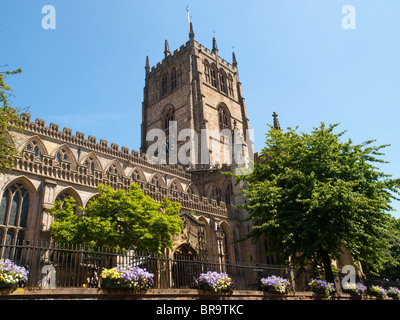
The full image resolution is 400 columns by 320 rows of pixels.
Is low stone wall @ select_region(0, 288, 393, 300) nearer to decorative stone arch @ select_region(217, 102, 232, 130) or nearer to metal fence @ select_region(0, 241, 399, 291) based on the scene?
metal fence @ select_region(0, 241, 399, 291)

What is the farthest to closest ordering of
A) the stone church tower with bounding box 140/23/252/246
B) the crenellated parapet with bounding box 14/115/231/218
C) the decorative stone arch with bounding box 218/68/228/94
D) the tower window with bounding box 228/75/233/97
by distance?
1. the tower window with bounding box 228/75/233/97
2. the decorative stone arch with bounding box 218/68/228/94
3. the stone church tower with bounding box 140/23/252/246
4. the crenellated parapet with bounding box 14/115/231/218

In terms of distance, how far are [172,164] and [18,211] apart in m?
18.6

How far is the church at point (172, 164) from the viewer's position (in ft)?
65.0

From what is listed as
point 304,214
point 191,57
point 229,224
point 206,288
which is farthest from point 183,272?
point 191,57

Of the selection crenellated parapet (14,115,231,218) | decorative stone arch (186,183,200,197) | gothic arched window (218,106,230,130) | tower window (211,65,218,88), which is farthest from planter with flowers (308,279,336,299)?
tower window (211,65,218,88)

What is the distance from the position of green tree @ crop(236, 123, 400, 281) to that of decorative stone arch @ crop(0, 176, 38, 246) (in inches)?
492

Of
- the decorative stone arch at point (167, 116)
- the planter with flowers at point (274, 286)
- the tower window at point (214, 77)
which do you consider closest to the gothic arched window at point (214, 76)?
the tower window at point (214, 77)

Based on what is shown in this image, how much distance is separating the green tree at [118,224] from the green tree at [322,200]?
530 centimetres

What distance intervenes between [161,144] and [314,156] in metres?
30.7

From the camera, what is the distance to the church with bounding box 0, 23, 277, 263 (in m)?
19.8

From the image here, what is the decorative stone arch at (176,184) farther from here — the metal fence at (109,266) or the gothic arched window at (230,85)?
the gothic arched window at (230,85)

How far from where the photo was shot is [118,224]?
1738 centimetres
